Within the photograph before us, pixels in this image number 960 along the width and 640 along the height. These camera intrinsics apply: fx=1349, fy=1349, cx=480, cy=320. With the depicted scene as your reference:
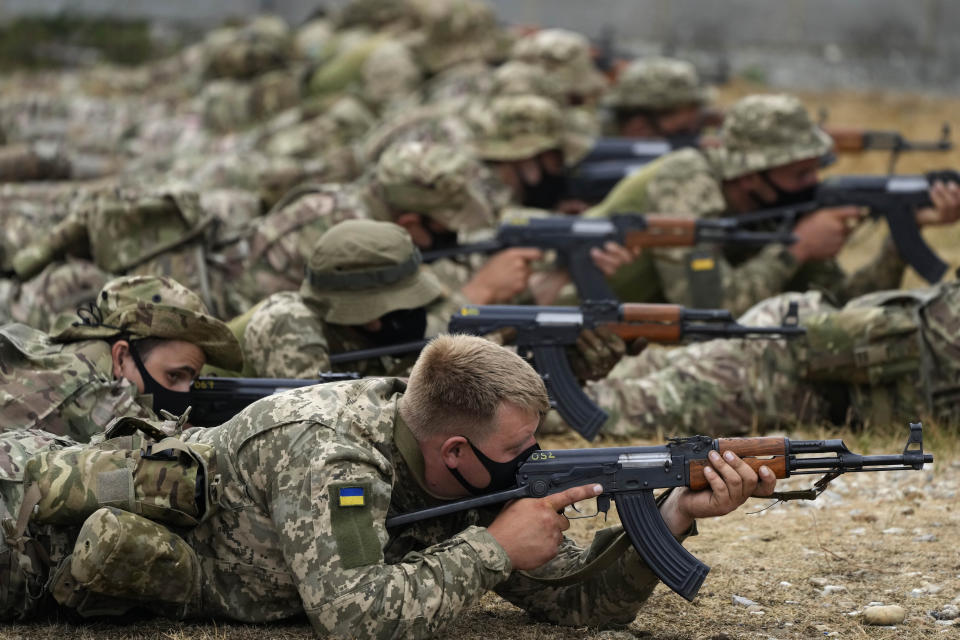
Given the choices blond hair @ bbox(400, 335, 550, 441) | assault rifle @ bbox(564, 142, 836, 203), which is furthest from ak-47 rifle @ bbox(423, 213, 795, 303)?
blond hair @ bbox(400, 335, 550, 441)

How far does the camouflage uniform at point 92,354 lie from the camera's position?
15.8 feet

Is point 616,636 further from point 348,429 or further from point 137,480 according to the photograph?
point 137,480

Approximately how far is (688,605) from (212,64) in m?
13.6

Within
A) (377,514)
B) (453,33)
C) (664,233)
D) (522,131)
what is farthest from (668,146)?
(377,514)

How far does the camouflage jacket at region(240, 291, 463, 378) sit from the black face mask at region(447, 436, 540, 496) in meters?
1.86

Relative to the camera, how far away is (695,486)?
414cm

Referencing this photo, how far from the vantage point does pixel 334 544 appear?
3.81 meters

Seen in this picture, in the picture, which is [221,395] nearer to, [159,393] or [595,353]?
[159,393]

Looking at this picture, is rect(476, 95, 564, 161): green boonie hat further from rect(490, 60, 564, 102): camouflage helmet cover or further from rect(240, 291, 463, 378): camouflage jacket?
rect(240, 291, 463, 378): camouflage jacket

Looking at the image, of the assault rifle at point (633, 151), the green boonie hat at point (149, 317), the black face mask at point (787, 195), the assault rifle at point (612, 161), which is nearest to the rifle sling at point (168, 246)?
the green boonie hat at point (149, 317)

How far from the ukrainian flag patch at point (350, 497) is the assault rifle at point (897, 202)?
18.3ft

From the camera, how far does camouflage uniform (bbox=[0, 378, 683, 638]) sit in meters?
3.82

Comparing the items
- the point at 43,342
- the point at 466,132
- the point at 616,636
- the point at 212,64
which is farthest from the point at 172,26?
the point at 616,636

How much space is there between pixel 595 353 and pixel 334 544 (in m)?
2.72
